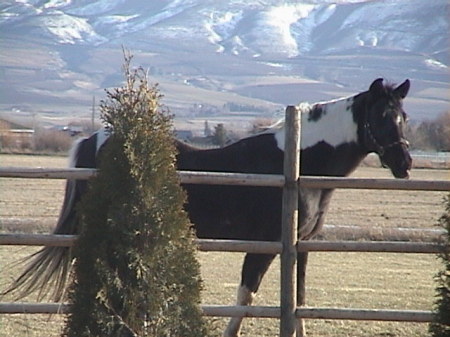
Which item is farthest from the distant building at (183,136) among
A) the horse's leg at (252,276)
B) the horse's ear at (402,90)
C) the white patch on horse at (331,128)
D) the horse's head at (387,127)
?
the horse's ear at (402,90)

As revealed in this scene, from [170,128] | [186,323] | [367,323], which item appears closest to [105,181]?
[170,128]

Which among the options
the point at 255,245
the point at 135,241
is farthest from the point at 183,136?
the point at 135,241

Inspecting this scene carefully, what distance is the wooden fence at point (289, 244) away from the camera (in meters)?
5.79

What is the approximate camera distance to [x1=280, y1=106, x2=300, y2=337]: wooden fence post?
583 cm

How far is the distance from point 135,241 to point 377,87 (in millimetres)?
3246

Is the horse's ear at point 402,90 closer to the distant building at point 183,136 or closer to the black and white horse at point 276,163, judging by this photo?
the black and white horse at point 276,163

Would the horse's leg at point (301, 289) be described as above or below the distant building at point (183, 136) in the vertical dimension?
below

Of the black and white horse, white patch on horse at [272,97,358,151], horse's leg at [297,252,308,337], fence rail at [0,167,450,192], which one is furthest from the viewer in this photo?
white patch on horse at [272,97,358,151]

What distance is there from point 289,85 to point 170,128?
162 meters

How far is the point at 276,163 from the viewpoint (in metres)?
6.96

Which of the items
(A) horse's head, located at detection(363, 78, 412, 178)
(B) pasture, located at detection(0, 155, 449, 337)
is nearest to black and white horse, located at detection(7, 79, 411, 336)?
(A) horse's head, located at detection(363, 78, 412, 178)

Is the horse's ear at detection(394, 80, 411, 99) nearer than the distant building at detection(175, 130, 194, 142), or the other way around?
the distant building at detection(175, 130, 194, 142)

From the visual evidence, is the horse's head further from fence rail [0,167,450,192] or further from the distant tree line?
the distant tree line

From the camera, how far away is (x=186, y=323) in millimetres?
4258
